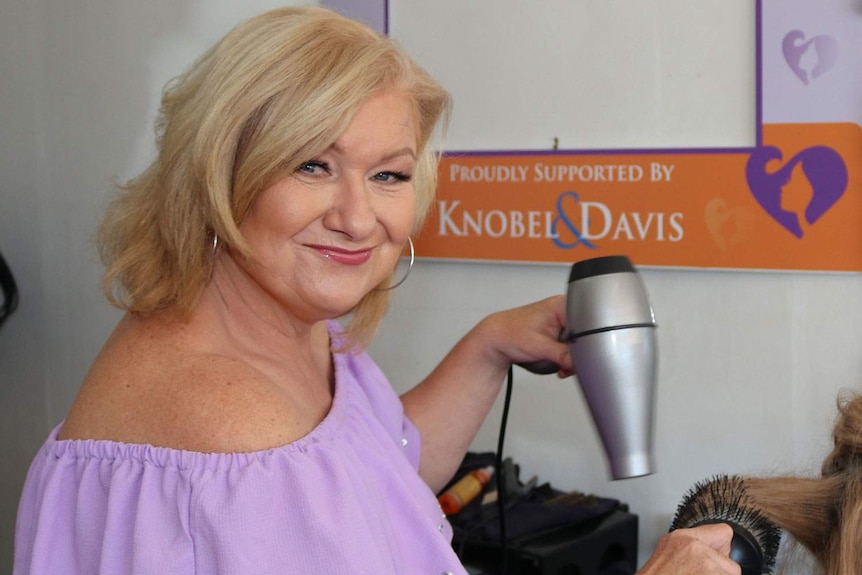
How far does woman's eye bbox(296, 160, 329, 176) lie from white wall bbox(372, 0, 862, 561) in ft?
3.43

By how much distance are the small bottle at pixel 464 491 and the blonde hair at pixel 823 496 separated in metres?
0.80

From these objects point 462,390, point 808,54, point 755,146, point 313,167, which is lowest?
point 462,390

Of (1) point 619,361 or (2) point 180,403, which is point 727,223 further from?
(2) point 180,403

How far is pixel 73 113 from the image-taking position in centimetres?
290

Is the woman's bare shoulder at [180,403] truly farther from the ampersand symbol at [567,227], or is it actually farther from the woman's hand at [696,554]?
the ampersand symbol at [567,227]

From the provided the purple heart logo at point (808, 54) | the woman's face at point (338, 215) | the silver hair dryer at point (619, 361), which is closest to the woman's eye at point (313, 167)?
the woman's face at point (338, 215)

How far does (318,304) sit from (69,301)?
1920 millimetres

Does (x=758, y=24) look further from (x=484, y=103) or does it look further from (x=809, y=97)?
(x=484, y=103)

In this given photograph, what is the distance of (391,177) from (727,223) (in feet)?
3.08

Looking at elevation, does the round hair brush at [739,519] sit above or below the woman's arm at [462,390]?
below

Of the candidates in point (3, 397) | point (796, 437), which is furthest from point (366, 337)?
point (3, 397)

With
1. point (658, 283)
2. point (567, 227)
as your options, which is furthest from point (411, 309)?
point (658, 283)

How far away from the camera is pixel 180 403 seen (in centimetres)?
109

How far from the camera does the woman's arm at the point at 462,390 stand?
158 cm
